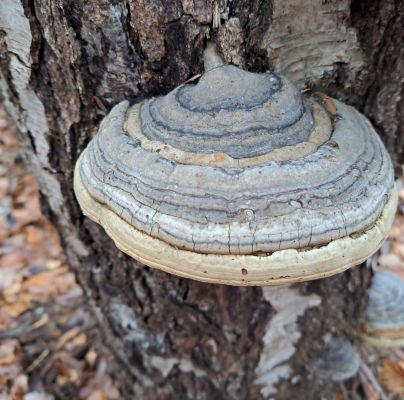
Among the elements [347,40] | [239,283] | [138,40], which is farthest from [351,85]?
[239,283]

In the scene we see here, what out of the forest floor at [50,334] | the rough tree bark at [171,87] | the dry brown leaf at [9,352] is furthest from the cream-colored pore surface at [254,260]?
the dry brown leaf at [9,352]

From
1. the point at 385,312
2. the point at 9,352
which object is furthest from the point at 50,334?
the point at 385,312

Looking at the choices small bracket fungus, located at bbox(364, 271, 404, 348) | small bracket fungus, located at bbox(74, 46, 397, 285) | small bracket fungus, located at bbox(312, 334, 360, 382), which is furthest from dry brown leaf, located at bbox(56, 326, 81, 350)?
small bracket fungus, located at bbox(74, 46, 397, 285)

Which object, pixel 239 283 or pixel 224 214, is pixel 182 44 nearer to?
pixel 224 214

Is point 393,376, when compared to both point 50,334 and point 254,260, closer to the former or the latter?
point 50,334

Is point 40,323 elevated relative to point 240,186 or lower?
lower

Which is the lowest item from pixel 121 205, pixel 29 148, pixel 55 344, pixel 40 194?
pixel 55 344

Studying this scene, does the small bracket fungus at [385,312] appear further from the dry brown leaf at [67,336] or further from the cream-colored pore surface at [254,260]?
the dry brown leaf at [67,336]
